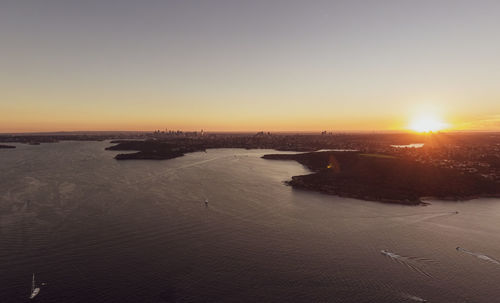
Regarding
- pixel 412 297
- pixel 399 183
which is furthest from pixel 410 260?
pixel 399 183

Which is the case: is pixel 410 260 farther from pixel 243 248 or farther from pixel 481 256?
pixel 243 248

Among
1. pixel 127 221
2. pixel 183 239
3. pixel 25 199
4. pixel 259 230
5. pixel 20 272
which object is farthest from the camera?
pixel 25 199

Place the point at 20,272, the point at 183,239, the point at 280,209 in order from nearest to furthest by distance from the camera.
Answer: the point at 20,272 → the point at 183,239 → the point at 280,209

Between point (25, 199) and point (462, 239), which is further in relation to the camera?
point (25, 199)

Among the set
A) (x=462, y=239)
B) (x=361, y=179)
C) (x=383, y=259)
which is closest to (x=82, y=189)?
(x=383, y=259)

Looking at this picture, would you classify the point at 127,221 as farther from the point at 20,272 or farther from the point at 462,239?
the point at 462,239

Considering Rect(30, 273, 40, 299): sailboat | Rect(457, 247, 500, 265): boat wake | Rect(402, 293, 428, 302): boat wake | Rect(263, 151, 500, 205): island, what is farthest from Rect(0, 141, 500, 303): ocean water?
Rect(263, 151, 500, 205): island
